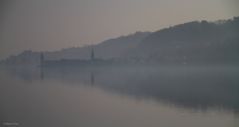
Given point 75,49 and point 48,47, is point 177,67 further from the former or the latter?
point 48,47

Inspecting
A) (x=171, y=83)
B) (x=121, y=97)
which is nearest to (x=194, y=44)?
(x=171, y=83)

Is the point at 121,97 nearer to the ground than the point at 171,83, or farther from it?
nearer to the ground

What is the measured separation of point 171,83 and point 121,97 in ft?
1.32

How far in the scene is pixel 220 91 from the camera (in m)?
2.66

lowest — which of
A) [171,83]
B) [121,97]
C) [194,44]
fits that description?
[121,97]

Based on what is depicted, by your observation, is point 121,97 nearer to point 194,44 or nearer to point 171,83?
point 171,83

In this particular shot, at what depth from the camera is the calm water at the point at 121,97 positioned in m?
2.66

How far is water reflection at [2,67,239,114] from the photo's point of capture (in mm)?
2650

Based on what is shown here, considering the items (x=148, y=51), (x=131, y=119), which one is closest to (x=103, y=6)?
(x=148, y=51)

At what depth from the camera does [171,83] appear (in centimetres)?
277

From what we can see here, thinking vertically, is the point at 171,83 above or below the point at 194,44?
below

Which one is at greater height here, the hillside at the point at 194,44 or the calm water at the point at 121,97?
the hillside at the point at 194,44

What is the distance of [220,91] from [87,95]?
40.4 inches

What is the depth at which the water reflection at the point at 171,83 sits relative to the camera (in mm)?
2650
